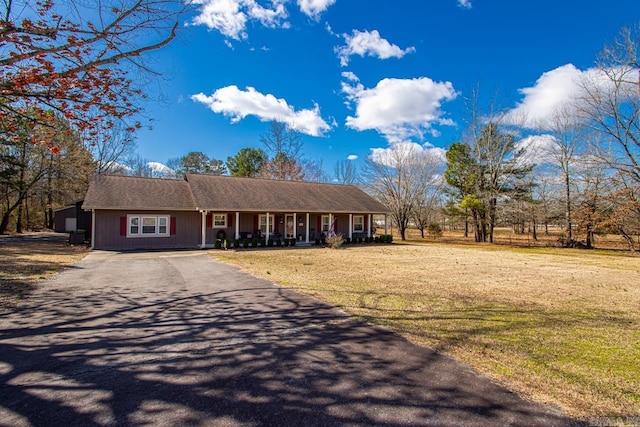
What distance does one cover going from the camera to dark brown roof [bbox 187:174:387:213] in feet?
67.6

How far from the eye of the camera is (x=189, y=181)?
22.1m

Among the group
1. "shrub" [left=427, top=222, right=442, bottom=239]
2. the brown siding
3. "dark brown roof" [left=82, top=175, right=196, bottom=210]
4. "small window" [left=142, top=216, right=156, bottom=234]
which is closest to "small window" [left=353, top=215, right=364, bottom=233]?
the brown siding

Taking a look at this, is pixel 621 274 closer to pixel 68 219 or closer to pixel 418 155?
pixel 418 155

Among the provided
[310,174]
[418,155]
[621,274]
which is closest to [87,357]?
[621,274]

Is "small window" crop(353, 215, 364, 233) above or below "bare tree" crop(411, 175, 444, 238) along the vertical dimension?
below

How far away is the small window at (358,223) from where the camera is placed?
26.1m

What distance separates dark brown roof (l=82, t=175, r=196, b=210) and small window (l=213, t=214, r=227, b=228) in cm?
152

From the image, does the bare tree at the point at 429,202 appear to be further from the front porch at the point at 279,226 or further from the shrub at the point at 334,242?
the shrub at the point at 334,242

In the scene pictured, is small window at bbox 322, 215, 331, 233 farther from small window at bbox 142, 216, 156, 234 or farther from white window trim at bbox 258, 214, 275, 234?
small window at bbox 142, 216, 156, 234

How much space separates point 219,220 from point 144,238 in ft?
14.3

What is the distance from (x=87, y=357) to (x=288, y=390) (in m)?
2.58

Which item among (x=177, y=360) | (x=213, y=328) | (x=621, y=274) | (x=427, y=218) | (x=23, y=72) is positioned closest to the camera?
(x=177, y=360)

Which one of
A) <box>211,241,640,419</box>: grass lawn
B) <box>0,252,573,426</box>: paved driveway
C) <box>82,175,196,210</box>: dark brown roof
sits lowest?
<box>211,241,640,419</box>: grass lawn

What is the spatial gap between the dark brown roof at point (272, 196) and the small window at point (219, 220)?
3.64 feet
